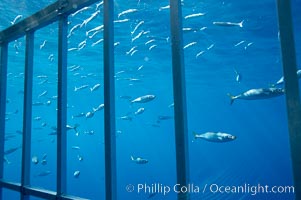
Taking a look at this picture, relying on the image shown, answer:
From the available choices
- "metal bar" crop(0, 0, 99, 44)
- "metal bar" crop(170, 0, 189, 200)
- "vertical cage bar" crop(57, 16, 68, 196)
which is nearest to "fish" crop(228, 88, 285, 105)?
"metal bar" crop(170, 0, 189, 200)

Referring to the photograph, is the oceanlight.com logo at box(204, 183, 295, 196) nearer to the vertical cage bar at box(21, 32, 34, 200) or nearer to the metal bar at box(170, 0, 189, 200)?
the metal bar at box(170, 0, 189, 200)

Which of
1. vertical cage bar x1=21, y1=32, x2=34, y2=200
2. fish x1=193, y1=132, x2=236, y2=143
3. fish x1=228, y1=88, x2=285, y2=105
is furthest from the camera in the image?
fish x1=193, y1=132, x2=236, y2=143

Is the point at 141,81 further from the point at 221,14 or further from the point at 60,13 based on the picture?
the point at 60,13

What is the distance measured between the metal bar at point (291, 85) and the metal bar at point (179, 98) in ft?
3.09

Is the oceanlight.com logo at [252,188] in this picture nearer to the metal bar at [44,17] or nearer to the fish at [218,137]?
the fish at [218,137]

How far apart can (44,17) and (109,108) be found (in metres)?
2.09

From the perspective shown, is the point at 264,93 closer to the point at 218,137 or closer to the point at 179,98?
the point at 218,137

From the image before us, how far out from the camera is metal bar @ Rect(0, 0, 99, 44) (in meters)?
3.91

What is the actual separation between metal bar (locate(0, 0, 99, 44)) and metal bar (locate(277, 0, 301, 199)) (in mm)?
2455

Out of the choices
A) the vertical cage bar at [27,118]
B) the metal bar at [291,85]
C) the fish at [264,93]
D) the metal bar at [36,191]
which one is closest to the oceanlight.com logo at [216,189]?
the metal bar at [291,85]

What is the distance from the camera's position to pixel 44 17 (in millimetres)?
4406

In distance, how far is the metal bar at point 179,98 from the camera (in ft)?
8.70

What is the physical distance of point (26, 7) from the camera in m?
14.6

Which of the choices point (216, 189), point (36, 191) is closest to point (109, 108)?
point (36, 191)
